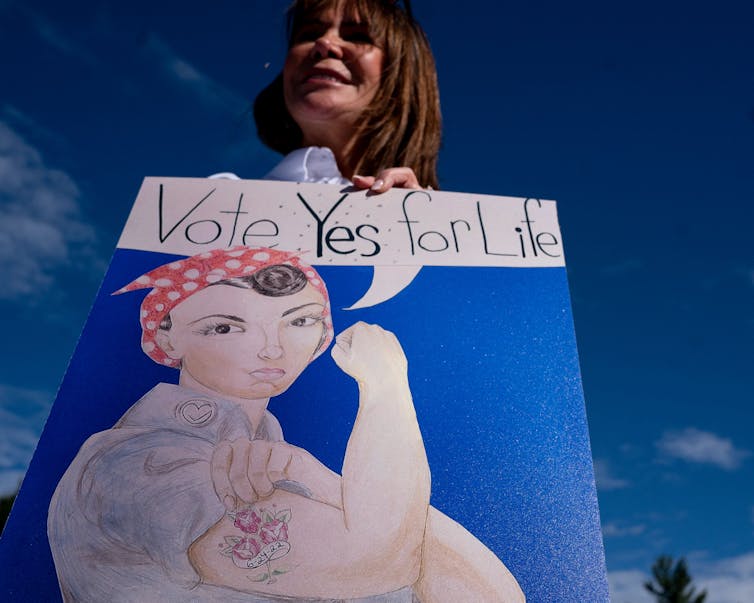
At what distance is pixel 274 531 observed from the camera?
2.46ft

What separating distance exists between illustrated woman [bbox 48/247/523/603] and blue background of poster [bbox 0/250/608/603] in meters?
0.02

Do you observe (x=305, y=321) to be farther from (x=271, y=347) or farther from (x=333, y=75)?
(x=333, y=75)

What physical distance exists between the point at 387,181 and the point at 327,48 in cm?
42

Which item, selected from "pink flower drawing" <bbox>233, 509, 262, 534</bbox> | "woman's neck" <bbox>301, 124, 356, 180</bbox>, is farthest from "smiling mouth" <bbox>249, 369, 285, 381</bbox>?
"woman's neck" <bbox>301, 124, 356, 180</bbox>

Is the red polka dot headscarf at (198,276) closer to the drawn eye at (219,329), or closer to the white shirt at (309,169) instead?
the drawn eye at (219,329)

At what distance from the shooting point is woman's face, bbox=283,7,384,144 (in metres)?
1.35

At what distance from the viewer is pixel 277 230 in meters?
1.03

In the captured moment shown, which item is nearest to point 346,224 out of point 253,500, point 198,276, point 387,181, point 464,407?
point 387,181

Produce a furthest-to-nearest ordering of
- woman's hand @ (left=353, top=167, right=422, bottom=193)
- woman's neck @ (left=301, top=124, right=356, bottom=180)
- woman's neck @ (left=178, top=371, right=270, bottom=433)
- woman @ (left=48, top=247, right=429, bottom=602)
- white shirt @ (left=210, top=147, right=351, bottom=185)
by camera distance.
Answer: woman's neck @ (left=301, top=124, right=356, bottom=180) < white shirt @ (left=210, top=147, right=351, bottom=185) < woman's hand @ (left=353, top=167, right=422, bottom=193) < woman's neck @ (left=178, top=371, right=270, bottom=433) < woman @ (left=48, top=247, right=429, bottom=602)

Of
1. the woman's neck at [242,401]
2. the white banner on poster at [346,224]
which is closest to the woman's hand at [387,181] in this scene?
the white banner on poster at [346,224]

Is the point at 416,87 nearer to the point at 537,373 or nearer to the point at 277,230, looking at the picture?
the point at 277,230

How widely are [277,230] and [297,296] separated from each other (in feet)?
0.44

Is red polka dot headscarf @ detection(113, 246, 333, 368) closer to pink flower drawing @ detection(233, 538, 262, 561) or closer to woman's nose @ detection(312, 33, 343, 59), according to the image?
pink flower drawing @ detection(233, 538, 262, 561)

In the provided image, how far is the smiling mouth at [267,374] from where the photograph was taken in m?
0.88
